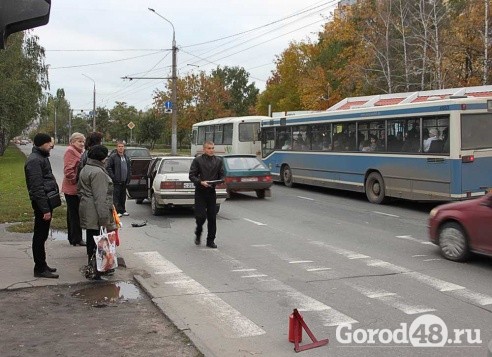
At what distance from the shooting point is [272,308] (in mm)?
6078

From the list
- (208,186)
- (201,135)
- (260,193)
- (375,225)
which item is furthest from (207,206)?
(201,135)

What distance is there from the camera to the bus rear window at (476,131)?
13.5 m

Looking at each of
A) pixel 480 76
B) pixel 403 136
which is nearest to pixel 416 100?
pixel 403 136

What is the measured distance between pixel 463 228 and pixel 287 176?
14110 millimetres

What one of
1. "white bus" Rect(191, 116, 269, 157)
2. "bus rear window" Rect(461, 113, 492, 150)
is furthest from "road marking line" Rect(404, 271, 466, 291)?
"white bus" Rect(191, 116, 269, 157)

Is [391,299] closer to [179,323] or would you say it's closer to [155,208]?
[179,323]

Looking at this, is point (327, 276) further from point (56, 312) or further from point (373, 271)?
point (56, 312)

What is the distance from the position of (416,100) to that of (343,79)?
80.5 ft

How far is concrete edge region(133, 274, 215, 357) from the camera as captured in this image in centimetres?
478

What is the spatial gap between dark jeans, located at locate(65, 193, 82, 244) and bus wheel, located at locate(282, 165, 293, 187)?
13.4m

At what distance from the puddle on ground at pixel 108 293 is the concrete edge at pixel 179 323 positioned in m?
0.11

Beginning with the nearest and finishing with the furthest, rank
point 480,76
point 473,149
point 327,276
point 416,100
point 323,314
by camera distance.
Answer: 1. point 323,314
2. point 327,276
3. point 473,149
4. point 416,100
5. point 480,76

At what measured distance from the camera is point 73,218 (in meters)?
8.89

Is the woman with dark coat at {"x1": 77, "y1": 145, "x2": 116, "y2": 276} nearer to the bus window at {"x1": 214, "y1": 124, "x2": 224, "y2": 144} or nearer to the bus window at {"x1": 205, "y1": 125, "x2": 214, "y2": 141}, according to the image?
the bus window at {"x1": 214, "y1": 124, "x2": 224, "y2": 144}
